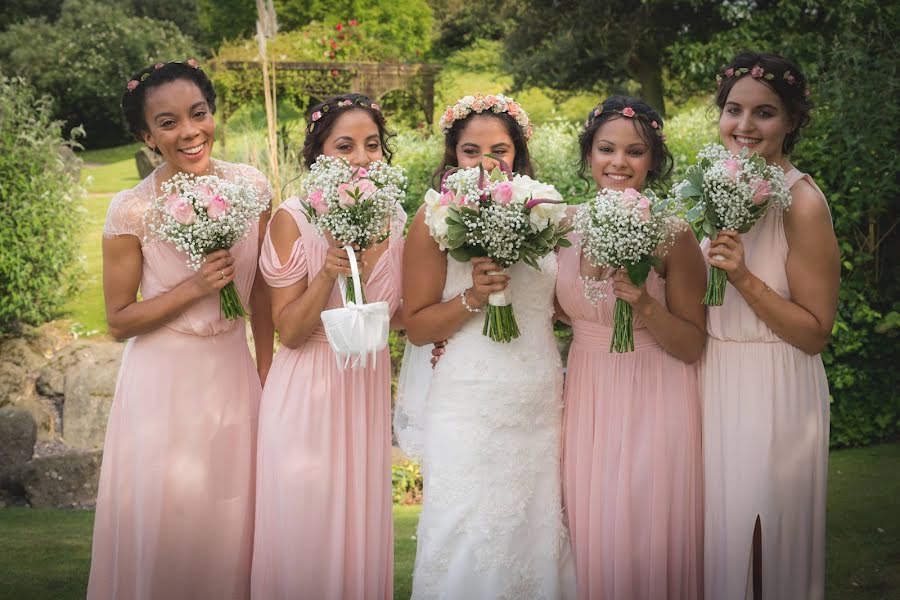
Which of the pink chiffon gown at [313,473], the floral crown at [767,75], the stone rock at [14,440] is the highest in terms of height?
the floral crown at [767,75]

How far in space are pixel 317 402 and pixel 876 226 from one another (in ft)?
19.1

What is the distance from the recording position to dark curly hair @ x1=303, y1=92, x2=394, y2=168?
4.16m

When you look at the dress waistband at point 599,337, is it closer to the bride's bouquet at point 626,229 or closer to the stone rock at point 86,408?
the bride's bouquet at point 626,229

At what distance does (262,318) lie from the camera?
4551 millimetres

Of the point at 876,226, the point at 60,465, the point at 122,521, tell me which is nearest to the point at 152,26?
the point at 60,465

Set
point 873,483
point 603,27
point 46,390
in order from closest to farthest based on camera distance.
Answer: point 873,483
point 46,390
point 603,27

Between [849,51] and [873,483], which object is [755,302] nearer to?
[873,483]

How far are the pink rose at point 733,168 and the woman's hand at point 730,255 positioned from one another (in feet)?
0.73

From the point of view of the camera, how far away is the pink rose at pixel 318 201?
12.3ft

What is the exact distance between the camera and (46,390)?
397 inches

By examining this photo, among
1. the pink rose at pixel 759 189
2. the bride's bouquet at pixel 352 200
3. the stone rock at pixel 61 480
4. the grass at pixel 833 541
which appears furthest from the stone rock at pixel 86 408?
the pink rose at pixel 759 189

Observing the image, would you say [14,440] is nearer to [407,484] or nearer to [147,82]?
[407,484]

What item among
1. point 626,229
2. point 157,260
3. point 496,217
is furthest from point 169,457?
point 626,229

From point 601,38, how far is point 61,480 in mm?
15264
